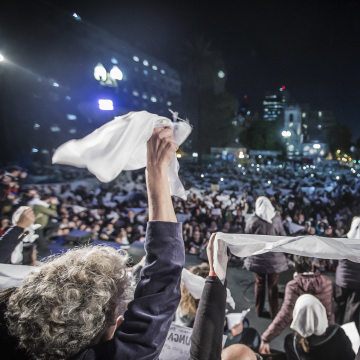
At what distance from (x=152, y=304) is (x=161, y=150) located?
544 millimetres

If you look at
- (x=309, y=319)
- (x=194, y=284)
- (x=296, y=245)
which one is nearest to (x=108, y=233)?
(x=194, y=284)

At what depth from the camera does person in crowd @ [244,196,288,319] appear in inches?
151

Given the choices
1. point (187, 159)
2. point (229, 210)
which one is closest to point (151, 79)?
point (187, 159)

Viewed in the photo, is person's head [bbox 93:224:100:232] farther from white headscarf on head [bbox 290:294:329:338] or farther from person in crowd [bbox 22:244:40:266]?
white headscarf on head [bbox 290:294:329:338]

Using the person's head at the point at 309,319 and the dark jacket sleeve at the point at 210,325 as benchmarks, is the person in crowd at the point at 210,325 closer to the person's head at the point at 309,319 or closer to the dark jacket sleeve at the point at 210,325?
the dark jacket sleeve at the point at 210,325

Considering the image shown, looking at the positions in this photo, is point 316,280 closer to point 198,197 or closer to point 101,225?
point 101,225

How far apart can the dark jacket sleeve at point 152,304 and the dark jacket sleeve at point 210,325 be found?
23 cm

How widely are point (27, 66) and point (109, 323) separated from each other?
67.1 feet

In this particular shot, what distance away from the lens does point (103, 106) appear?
10.2m

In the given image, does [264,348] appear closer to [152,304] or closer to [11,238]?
[152,304]

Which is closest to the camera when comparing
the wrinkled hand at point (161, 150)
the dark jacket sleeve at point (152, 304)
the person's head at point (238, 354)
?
the dark jacket sleeve at point (152, 304)

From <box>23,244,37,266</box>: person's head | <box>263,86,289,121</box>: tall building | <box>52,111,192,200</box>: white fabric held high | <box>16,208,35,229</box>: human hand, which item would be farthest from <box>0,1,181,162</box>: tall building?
<box>263,86,289,121</box>: tall building

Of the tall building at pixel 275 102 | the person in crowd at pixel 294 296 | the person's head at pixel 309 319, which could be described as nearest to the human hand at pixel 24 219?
the person's head at pixel 309 319

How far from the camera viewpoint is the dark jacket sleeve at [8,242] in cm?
177
